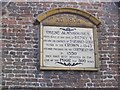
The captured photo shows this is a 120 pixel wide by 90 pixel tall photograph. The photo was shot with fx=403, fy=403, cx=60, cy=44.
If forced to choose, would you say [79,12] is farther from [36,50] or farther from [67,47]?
[36,50]

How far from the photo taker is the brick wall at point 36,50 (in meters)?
8.21

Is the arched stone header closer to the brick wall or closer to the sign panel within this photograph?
the brick wall

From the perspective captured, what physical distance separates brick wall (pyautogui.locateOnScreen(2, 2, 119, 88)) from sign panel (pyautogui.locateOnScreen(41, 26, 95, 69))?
0.49ft

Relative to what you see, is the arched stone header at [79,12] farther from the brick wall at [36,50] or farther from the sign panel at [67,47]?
the sign panel at [67,47]

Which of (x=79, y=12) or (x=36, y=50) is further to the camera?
(x=79, y=12)

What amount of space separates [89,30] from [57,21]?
0.71 m

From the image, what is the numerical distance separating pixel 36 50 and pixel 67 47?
2.14 feet

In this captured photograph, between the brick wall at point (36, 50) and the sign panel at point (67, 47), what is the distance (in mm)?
149

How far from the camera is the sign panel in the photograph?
27.4 feet

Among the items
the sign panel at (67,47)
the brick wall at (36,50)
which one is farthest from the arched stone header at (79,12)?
the sign panel at (67,47)

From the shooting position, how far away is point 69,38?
8.53 m

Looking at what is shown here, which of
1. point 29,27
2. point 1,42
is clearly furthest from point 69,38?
point 1,42

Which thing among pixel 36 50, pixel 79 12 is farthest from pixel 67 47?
pixel 79 12

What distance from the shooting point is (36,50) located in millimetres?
8383
